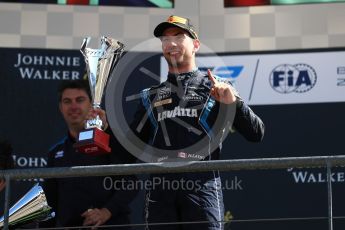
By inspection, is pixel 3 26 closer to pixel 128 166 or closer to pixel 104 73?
pixel 104 73

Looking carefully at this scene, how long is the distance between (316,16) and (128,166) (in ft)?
6.34

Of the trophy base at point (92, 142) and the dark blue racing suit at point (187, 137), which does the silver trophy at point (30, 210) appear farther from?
the dark blue racing suit at point (187, 137)

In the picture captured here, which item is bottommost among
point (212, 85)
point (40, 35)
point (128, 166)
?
point (128, 166)

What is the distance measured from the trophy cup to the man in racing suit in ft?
0.52

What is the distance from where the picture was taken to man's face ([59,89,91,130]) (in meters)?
3.86

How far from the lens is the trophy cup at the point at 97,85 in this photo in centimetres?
324

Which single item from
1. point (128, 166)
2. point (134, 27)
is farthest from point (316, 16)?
point (128, 166)

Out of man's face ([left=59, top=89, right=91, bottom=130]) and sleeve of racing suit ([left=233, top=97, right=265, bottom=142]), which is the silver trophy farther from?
sleeve of racing suit ([left=233, top=97, right=265, bottom=142])

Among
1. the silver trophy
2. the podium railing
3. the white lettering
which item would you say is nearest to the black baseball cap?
the white lettering

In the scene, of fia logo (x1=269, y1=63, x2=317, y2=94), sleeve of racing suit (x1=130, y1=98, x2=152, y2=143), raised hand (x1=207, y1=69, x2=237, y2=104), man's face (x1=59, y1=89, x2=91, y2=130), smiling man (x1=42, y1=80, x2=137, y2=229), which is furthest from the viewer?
fia logo (x1=269, y1=63, x2=317, y2=94)

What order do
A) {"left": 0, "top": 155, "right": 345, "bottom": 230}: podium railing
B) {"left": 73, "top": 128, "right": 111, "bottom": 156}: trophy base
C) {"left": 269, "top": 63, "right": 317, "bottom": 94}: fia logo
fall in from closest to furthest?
{"left": 0, "top": 155, "right": 345, "bottom": 230}: podium railing, {"left": 73, "top": 128, "right": 111, "bottom": 156}: trophy base, {"left": 269, "top": 63, "right": 317, "bottom": 94}: fia logo

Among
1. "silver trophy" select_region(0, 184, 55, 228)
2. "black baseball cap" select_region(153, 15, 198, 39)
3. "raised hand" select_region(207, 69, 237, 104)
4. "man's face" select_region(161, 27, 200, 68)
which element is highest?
"black baseball cap" select_region(153, 15, 198, 39)

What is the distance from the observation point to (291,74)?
4.40 meters

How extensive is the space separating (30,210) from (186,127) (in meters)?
0.76
